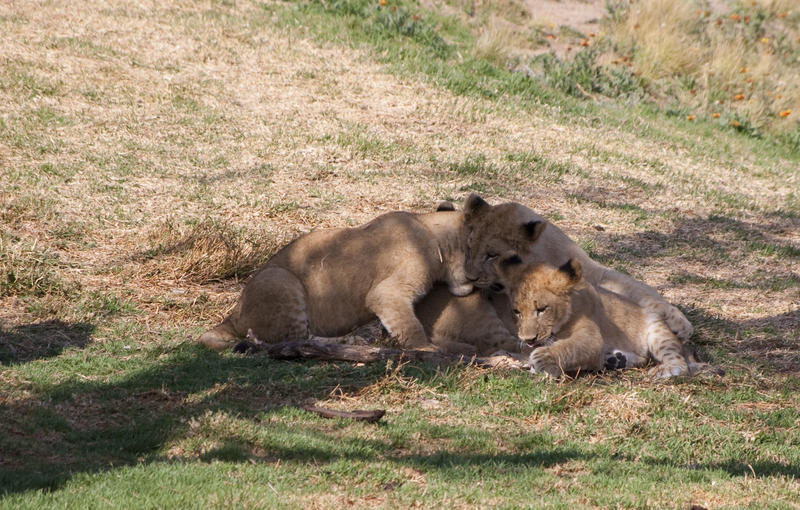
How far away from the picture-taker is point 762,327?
25.5ft

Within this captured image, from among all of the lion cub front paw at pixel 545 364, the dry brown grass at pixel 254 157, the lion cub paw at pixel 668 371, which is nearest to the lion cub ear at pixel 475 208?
the lion cub front paw at pixel 545 364

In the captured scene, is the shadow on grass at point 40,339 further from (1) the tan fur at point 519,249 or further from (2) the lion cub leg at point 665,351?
(2) the lion cub leg at point 665,351

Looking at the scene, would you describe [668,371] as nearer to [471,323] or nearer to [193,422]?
[471,323]

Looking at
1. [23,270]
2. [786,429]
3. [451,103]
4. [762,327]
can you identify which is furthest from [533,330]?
[451,103]

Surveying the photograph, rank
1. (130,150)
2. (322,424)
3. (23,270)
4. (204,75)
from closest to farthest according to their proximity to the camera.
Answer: (322,424), (23,270), (130,150), (204,75)

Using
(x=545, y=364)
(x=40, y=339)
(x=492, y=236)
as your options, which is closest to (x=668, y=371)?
(x=545, y=364)

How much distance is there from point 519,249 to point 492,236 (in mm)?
218

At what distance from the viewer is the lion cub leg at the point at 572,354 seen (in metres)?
6.29

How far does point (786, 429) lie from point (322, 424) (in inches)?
106

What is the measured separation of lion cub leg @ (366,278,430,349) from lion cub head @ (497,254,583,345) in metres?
0.67

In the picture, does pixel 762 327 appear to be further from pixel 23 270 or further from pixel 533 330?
pixel 23 270

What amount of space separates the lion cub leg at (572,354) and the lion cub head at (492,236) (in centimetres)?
67

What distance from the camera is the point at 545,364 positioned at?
6281 millimetres

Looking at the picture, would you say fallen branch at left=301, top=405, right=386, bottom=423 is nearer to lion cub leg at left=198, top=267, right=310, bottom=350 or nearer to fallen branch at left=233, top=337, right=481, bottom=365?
fallen branch at left=233, top=337, right=481, bottom=365
